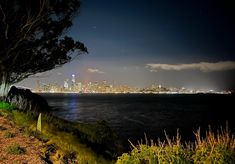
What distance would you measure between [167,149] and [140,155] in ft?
2.84

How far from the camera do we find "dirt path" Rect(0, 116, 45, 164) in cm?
1180

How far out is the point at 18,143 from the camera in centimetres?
1349

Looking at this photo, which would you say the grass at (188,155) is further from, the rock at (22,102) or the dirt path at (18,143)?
the rock at (22,102)

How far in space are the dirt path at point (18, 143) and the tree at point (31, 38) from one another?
8.97 meters

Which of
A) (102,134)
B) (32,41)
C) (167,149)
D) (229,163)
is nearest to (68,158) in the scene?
(167,149)

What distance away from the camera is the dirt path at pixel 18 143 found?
11.8 meters

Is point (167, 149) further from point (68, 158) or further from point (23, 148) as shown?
point (23, 148)

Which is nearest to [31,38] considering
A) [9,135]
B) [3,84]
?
[3,84]

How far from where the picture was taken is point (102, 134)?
81.7 feet

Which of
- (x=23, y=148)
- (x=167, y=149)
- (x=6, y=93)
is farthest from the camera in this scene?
(x=6, y=93)

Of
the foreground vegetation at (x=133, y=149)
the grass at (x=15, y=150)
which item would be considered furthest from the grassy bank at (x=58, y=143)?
the grass at (x=15, y=150)

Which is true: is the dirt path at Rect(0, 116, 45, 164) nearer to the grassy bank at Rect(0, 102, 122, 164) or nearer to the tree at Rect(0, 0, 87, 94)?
the grassy bank at Rect(0, 102, 122, 164)

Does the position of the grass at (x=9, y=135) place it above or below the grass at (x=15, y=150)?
above

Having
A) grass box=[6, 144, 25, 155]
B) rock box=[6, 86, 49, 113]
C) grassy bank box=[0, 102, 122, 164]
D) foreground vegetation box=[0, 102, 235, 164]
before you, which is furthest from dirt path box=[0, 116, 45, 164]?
rock box=[6, 86, 49, 113]
